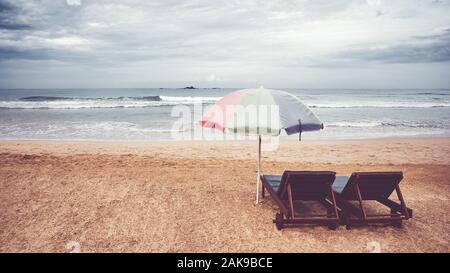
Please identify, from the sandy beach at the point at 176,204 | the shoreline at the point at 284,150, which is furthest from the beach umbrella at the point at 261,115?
the shoreline at the point at 284,150

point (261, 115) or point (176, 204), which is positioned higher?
point (261, 115)

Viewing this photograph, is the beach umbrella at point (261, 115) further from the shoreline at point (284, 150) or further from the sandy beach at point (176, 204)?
the shoreline at point (284, 150)

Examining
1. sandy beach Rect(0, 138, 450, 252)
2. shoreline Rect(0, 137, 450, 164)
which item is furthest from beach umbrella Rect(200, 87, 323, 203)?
shoreline Rect(0, 137, 450, 164)

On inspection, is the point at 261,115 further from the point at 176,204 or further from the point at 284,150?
the point at 284,150

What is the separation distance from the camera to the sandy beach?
14.9ft

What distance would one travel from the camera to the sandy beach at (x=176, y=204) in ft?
14.9

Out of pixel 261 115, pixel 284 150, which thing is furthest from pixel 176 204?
pixel 284 150

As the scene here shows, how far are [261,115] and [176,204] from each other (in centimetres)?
249

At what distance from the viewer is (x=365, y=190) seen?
500 cm

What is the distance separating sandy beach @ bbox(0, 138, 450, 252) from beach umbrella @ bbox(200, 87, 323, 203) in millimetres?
1582

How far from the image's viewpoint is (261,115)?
14.4ft

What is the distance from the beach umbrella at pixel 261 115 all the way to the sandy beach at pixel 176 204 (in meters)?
1.58
